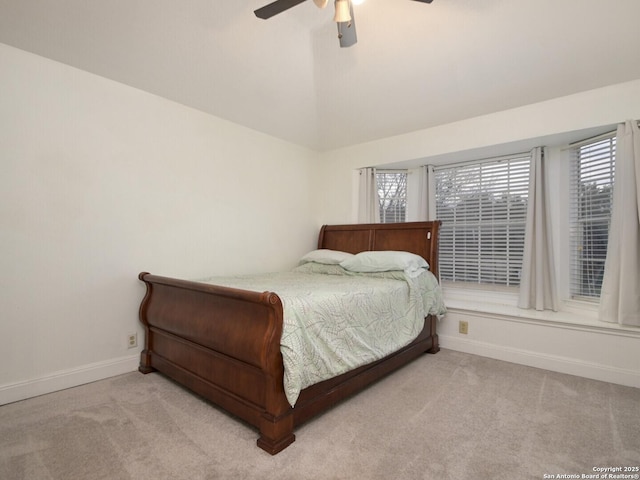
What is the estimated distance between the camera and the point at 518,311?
9.89 feet

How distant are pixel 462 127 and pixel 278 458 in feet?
10.2

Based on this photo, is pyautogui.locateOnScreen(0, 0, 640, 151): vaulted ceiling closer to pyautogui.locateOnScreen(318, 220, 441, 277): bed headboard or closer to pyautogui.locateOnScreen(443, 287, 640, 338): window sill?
pyautogui.locateOnScreen(318, 220, 441, 277): bed headboard

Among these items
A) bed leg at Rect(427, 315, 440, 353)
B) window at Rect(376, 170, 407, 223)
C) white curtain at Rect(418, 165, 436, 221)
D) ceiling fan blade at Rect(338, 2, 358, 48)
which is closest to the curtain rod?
white curtain at Rect(418, 165, 436, 221)

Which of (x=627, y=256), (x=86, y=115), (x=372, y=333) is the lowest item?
(x=372, y=333)

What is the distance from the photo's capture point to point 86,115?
2.41 metres

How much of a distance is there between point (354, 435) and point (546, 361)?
187cm

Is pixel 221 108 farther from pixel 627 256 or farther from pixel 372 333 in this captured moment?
pixel 627 256

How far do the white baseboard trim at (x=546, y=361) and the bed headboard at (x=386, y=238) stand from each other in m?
0.69

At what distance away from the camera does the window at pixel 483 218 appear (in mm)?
3377

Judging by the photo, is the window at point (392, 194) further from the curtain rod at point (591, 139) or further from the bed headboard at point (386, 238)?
the curtain rod at point (591, 139)

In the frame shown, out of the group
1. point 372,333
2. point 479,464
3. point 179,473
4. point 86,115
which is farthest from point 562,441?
point 86,115

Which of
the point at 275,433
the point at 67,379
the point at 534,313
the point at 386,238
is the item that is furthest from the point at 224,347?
the point at 534,313

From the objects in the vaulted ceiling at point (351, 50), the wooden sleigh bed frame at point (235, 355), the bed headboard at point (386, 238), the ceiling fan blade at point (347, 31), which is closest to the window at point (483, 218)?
the bed headboard at point (386, 238)

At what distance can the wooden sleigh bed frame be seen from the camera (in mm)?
1652
